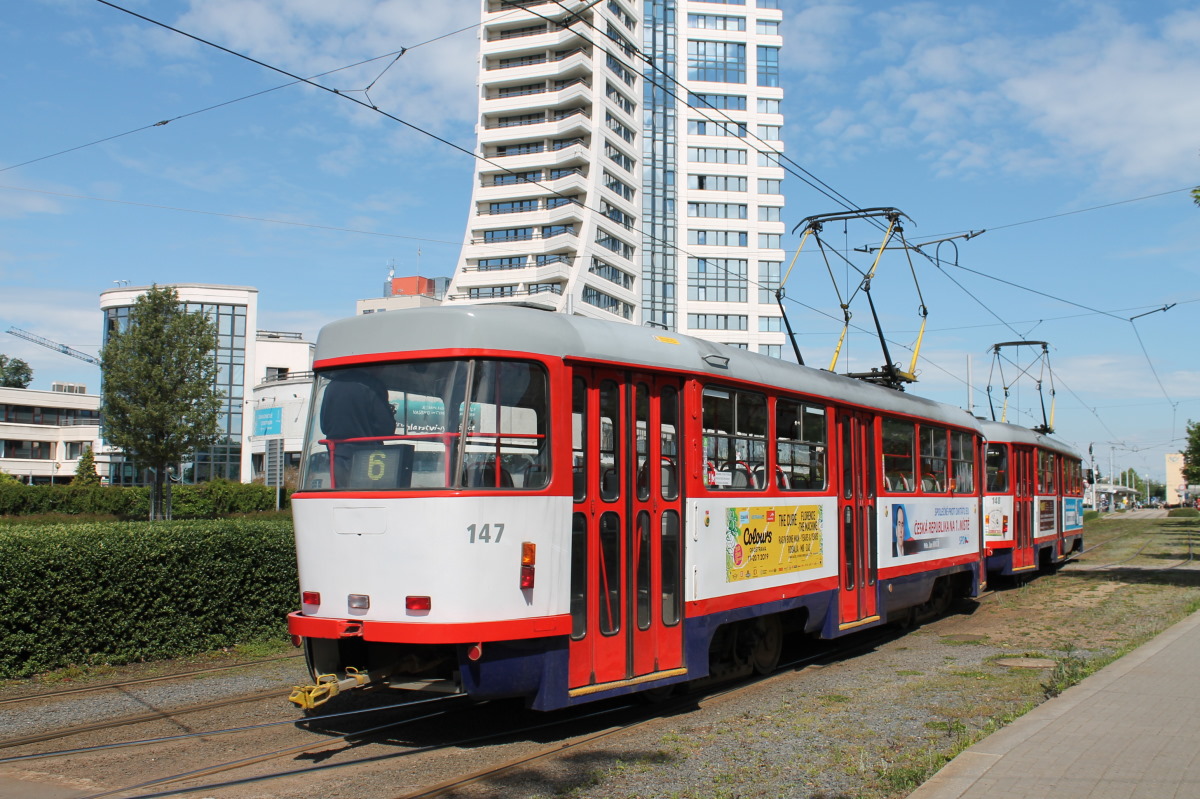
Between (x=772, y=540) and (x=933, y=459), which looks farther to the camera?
(x=933, y=459)

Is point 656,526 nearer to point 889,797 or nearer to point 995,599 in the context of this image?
point 889,797

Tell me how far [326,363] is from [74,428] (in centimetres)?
9003

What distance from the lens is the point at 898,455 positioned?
13125 mm

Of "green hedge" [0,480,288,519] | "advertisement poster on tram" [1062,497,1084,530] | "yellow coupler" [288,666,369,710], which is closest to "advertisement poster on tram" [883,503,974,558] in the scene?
"yellow coupler" [288,666,369,710]

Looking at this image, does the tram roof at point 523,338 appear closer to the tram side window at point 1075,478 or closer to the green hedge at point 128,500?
the tram side window at point 1075,478

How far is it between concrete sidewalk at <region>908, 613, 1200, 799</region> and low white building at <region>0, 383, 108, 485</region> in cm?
8712

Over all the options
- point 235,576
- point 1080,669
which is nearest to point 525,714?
point 235,576

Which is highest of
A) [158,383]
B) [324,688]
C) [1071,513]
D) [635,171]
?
[635,171]

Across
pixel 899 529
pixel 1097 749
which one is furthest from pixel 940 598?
pixel 1097 749

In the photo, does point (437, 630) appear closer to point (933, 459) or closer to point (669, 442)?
point (669, 442)

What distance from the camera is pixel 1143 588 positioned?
19797 mm

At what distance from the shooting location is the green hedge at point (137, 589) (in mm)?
9594

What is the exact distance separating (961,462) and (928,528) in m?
A: 2.14

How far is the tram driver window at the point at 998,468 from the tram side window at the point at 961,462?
3576mm
